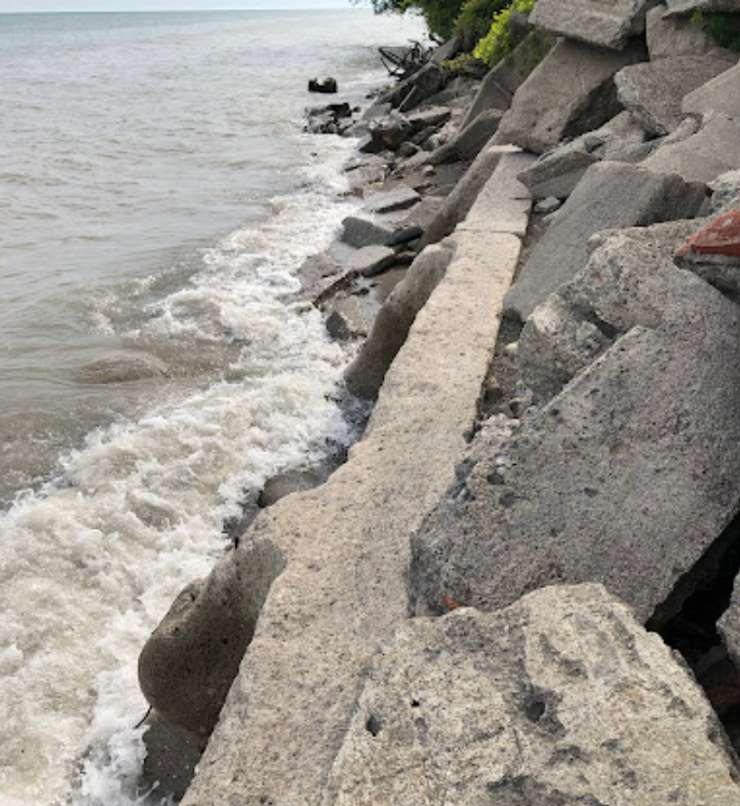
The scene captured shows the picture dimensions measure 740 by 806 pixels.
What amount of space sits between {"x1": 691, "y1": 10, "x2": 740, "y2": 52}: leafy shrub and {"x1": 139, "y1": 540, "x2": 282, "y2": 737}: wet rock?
6833 mm

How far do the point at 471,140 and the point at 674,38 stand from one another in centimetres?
454

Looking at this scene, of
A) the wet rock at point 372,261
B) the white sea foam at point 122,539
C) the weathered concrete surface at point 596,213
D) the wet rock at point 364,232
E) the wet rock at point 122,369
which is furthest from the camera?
the wet rock at point 364,232

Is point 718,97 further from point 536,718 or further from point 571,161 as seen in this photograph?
point 536,718

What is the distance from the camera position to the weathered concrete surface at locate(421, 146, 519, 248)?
877 cm

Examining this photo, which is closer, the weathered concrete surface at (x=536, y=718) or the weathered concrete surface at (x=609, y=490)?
the weathered concrete surface at (x=536, y=718)

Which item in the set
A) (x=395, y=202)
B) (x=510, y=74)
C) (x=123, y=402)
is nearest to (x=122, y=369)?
(x=123, y=402)

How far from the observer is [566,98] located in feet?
29.4

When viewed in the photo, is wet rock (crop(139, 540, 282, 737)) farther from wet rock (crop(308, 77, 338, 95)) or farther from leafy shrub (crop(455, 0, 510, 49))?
wet rock (crop(308, 77, 338, 95))

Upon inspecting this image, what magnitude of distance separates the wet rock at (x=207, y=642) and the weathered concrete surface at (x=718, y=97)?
15.6 ft

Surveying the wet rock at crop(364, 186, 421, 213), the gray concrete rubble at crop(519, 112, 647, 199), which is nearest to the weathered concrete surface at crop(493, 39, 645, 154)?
the gray concrete rubble at crop(519, 112, 647, 199)

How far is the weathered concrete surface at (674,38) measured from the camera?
801 centimetres

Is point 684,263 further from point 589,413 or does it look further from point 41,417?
point 41,417

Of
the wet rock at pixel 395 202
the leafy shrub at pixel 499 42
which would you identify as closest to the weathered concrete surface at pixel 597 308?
the wet rock at pixel 395 202

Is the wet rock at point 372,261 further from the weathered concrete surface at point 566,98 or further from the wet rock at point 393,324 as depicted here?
the wet rock at point 393,324
